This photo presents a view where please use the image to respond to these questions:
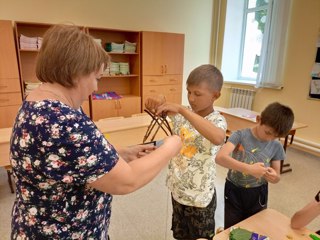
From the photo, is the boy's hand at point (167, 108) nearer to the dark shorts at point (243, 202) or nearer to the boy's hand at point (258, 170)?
the boy's hand at point (258, 170)

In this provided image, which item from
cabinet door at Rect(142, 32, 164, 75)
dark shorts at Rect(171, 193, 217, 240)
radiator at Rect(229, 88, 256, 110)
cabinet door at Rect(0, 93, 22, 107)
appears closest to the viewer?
dark shorts at Rect(171, 193, 217, 240)

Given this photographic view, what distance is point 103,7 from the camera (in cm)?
466

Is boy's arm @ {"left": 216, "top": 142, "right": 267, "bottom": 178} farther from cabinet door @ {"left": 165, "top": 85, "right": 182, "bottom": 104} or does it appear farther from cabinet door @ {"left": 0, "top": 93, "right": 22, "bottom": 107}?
cabinet door @ {"left": 165, "top": 85, "right": 182, "bottom": 104}

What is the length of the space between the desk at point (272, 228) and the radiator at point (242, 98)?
433 cm

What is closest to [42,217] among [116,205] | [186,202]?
[186,202]

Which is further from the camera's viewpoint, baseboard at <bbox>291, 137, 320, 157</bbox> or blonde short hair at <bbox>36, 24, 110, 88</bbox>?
baseboard at <bbox>291, 137, 320, 157</bbox>

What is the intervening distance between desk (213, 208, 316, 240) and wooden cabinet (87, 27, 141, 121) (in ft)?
Result: 12.7

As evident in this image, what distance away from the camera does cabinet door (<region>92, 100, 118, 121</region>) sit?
15.0 ft

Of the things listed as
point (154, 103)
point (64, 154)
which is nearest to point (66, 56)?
point (64, 154)

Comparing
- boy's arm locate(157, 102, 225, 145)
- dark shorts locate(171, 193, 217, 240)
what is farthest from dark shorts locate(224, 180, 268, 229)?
boy's arm locate(157, 102, 225, 145)

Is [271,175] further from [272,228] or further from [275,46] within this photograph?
[275,46]

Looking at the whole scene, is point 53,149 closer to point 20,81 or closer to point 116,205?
point 116,205

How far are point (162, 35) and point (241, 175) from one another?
4.06 m

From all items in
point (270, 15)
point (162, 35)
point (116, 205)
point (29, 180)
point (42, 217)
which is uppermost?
point (270, 15)
